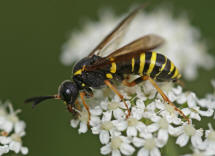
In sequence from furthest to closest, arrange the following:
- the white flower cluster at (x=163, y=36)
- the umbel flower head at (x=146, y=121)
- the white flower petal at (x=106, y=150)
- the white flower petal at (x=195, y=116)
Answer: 1. the white flower cluster at (x=163, y=36)
2. the white flower petal at (x=195, y=116)
3. the white flower petal at (x=106, y=150)
4. the umbel flower head at (x=146, y=121)

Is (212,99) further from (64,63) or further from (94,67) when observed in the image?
(64,63)

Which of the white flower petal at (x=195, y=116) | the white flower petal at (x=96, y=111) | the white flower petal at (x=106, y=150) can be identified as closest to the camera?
the white flower petal at (x=106, y=150)

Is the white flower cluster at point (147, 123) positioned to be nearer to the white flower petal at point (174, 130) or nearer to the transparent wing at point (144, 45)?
the white flower petal at point (174, 130)

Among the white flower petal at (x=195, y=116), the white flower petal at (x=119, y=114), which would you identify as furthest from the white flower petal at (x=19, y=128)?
the white flower petal at (x=195, y=116)

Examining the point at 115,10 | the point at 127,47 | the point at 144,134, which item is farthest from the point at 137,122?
the point at 115,10

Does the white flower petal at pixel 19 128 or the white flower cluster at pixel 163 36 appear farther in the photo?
the white flower cluster at pixel 163 36

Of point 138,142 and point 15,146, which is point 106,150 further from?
point 15,146
